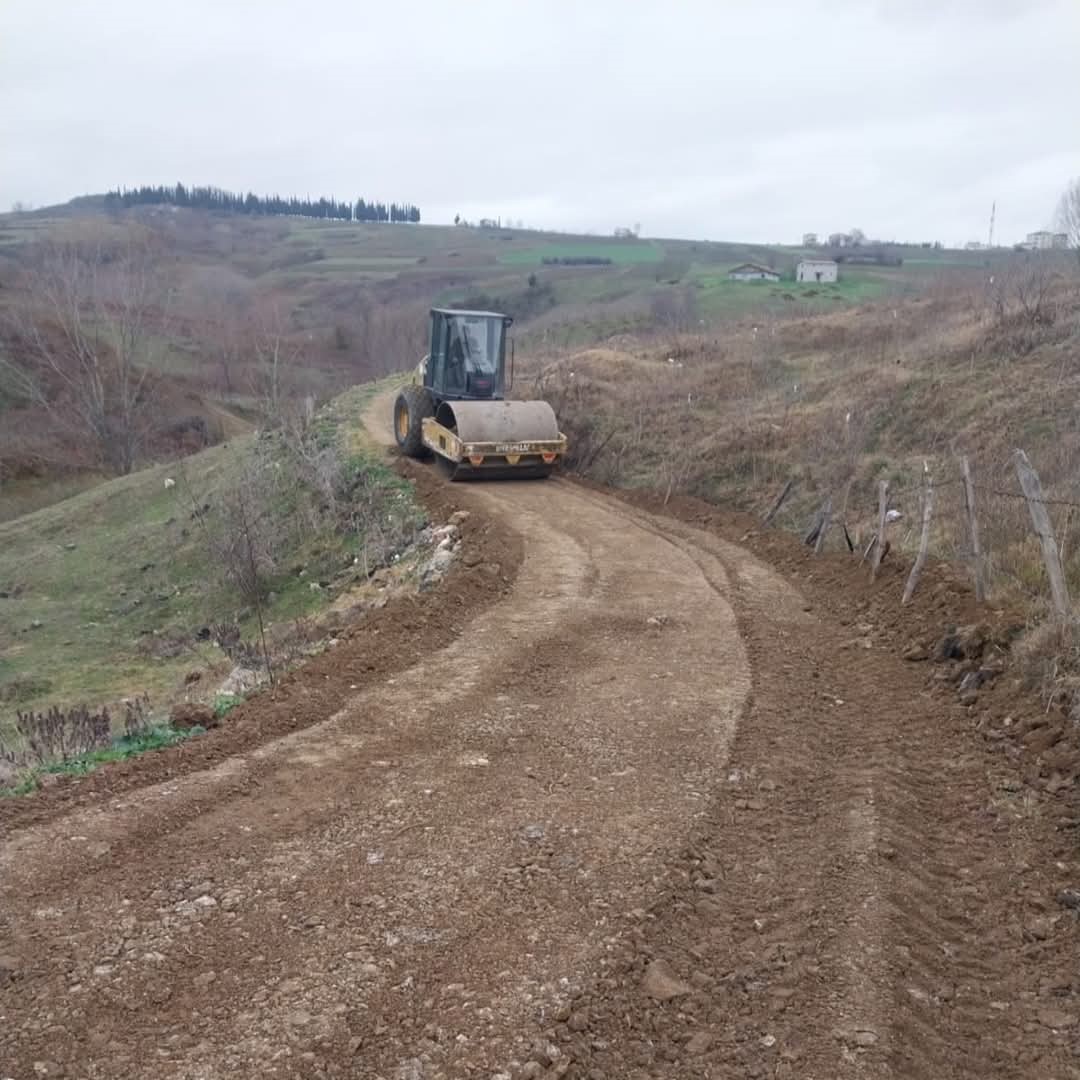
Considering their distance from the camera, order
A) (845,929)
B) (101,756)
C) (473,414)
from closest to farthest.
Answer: (845,929), (101,756), (473,414)

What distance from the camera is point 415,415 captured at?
62.2ft

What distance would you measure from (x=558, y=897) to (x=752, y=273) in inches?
3361

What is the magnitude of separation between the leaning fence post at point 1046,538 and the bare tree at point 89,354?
36.9 metres

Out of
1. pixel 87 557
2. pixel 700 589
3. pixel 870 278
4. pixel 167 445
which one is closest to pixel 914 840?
pixel 700 589

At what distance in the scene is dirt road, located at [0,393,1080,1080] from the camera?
13.0 ft

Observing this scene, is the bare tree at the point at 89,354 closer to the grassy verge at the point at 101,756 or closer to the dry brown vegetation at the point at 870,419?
the dry brown vegetation at the point at 870,419

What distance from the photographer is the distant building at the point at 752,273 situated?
78.2 metres

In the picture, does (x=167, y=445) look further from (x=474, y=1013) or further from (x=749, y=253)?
(x=749, y=253)

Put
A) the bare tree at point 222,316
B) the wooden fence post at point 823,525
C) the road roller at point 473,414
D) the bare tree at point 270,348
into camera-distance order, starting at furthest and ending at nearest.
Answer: the bare tree at point 222,316 < the bare tree at point 270,348 < the road roller at point 473,414 < the wooden fence post at point 823,525

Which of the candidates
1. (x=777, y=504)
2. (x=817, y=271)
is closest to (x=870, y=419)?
(x=777, y=504)

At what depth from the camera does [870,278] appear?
74062mm

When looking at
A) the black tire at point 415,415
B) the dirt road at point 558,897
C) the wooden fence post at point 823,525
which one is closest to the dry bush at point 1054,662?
the dirt road at point 558,897

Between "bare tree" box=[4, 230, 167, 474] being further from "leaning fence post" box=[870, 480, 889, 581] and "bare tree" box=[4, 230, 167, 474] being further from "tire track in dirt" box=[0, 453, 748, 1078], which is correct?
"tire track in dirt" box=[0, 453, 748, 1078]

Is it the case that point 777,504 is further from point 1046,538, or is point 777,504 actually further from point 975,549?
point 1046,538
